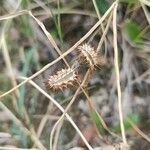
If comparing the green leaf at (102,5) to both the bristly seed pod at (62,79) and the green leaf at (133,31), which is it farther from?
the bristly seed pod at (62,79)

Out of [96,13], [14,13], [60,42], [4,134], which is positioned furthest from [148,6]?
[4,134]

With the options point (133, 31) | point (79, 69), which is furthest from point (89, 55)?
point (133, 31)

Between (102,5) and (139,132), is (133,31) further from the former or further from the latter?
(139,132)

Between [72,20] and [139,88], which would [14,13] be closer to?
[72,20]

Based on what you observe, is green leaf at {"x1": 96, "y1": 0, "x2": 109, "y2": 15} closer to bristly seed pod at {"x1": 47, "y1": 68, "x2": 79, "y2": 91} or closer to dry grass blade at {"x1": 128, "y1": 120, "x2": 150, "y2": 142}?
bristly seed pod at {"x1": 47, "y1": 68, "x2": 79, "y2": 91}

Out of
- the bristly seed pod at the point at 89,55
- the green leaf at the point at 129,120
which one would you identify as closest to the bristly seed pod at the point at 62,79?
the bristly seed pod at the point at 89,55

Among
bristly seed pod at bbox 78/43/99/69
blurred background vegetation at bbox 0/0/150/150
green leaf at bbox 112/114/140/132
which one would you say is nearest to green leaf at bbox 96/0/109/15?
blurred background vegetation at bbox 0/0/150/150

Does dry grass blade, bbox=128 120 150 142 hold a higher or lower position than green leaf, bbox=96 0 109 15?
lower
